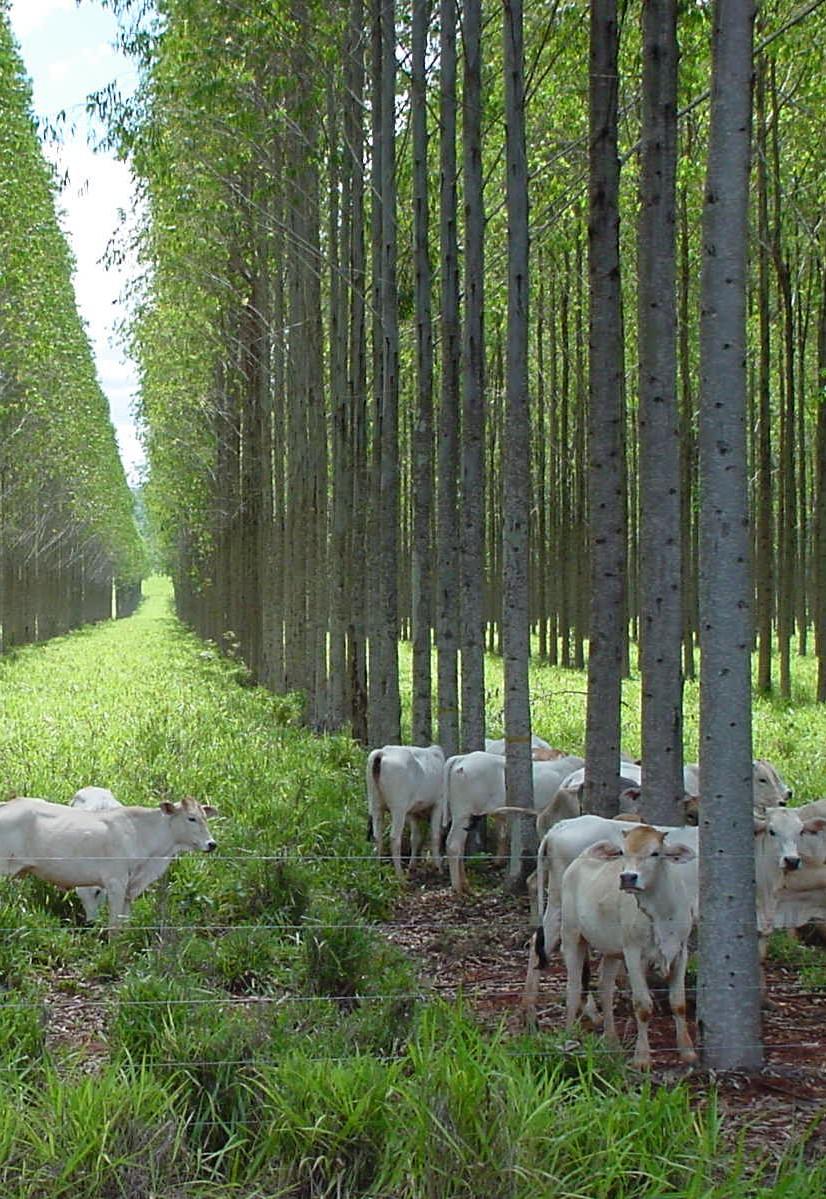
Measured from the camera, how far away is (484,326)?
19.5 m

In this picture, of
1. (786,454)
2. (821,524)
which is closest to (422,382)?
(821,524)

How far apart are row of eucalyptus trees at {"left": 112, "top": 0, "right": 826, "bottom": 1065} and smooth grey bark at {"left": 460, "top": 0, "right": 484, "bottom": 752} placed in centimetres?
4

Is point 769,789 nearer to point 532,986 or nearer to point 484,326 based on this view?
point 532,986

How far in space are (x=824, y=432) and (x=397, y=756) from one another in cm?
1275

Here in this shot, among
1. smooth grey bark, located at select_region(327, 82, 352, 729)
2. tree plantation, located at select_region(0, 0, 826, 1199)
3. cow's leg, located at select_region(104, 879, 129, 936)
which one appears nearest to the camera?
tree plantation, located at select_region(0, 0, 826, 1199)

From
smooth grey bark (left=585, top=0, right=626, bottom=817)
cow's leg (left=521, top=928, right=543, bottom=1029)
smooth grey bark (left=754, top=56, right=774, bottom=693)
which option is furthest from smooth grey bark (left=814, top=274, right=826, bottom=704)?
cow's leg (left=521, top=928, right=543, bottom=1029)

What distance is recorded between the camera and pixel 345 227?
19547 millimetres

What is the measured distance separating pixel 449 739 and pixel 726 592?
26.3 ft

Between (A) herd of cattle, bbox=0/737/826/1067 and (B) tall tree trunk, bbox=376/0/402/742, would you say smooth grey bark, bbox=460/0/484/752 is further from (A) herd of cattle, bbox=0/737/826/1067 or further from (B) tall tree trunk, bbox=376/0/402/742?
(B) tall tree trunk, bbox=376/0/402/742

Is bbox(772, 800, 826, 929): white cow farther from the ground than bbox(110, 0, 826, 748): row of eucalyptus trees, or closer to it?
closer to it

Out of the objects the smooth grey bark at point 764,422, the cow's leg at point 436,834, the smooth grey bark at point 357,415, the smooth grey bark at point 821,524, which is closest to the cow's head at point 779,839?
the cow's leg at point 436,834

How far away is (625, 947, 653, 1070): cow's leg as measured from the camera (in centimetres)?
664

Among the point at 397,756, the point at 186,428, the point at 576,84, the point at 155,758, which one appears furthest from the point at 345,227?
the point at 186,428

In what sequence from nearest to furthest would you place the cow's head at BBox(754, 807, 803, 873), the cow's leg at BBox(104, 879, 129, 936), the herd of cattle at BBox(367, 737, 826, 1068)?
the herd of cattle at BBox(367, 737, 826, 1068) → the cow's head at BBox(754, 807, 803, 873) → the cow's leg at BBox(104, 879, 129, 936)
